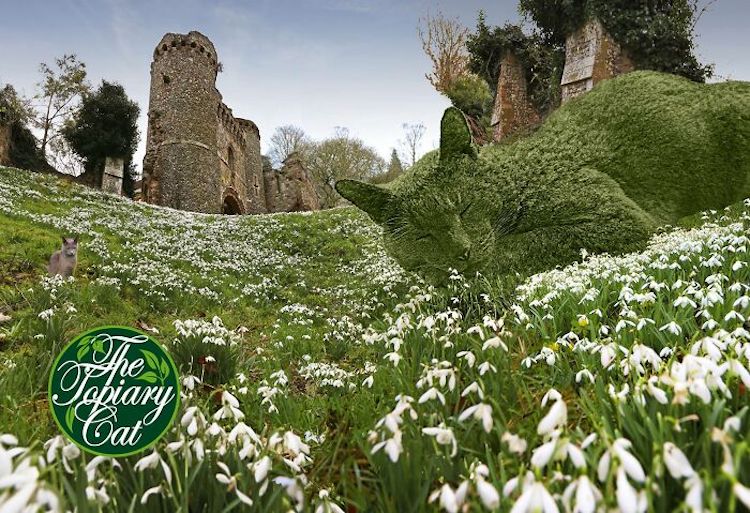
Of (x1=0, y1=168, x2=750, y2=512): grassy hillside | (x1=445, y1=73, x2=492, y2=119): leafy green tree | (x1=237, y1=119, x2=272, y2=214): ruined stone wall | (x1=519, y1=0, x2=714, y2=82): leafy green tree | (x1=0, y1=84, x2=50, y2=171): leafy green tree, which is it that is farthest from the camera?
(x1=237, y1=119, x2=272, y2=214): ruined stone wall

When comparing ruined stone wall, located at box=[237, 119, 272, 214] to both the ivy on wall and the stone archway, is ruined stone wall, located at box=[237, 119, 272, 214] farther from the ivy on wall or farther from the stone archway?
the ivy on wall

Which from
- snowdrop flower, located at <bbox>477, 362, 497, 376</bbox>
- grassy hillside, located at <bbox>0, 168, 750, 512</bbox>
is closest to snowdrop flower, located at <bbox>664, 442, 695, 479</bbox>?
grassy hillside, located at <bbox>0, 168, 750, 512</bbox>

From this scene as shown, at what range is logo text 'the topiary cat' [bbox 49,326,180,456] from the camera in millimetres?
1641

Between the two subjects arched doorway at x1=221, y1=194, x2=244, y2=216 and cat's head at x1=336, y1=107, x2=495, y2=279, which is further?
arched doorway at x1=221, y1=194, x2=244, y2=216

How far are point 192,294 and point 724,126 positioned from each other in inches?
363

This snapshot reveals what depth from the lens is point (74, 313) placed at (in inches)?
250

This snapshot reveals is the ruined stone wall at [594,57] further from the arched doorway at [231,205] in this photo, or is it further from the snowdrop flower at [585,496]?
the arched doorway at [231,205]

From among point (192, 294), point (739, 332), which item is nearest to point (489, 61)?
point (192, 294)

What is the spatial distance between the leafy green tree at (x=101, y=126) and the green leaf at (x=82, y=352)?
115ft

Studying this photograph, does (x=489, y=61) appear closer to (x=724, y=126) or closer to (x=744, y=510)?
(x=724, y=126)

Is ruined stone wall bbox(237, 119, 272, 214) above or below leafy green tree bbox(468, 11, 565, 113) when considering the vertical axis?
above

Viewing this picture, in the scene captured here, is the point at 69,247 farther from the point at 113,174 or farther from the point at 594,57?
the point at 113,174

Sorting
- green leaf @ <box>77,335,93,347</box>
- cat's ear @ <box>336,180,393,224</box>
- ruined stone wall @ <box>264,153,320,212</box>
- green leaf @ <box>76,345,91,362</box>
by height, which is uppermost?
ruined stone wall @ <box>264,153,320,212</box>

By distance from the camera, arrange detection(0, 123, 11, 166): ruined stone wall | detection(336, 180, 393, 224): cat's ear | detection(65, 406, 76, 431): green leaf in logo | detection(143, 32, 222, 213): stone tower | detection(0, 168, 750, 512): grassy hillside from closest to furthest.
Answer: detection(0, 168, 750, 512): grassy hillside → detection(65, 406, 76, 431): green leaf in logo → detection(336, 180, 393, 224): cat's ear → detection(0, 123, 11, 166): ruined stone wall → detection(143, 32, 222, 213): stone tower
